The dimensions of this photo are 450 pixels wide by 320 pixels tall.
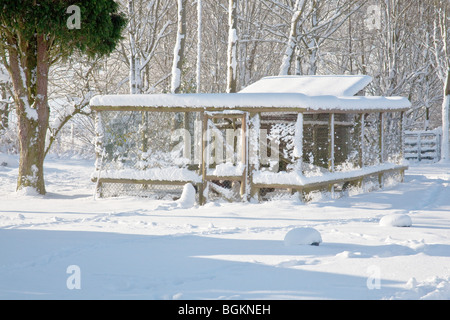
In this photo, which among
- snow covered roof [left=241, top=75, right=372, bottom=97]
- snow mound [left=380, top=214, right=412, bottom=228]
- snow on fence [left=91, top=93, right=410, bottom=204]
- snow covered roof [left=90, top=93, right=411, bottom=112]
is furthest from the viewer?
snow covered roof [left=241, top=75, right=372, bottom=97]

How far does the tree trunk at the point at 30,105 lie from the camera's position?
1420 centimetres

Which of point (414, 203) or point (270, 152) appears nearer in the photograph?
point (414, 203)

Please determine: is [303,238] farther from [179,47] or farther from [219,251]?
[179,47]

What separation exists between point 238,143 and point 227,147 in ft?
5.88

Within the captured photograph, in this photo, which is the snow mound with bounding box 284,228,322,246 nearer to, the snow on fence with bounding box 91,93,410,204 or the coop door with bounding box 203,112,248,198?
the snow on fence with bounding box 91,93,410,204

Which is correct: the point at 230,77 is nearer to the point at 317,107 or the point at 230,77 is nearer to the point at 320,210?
the point at 317,107

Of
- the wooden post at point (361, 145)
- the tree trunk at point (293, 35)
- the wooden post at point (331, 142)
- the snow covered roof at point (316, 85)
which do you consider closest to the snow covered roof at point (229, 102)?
the wooden post at point (331, 142)

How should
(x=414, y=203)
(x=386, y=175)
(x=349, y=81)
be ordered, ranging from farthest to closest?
(x=386, y=175), (x=349, y=81), (x=414, y=203)

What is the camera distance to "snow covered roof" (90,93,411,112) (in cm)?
1195

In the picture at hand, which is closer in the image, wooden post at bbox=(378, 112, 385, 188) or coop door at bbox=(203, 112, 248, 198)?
coop door at bbox=(203, 112, 248, 198)

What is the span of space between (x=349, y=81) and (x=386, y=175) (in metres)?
3.22

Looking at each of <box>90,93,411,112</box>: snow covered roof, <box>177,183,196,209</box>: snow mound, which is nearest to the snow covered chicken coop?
<box>90,93,411,112</box>: snow covered roof

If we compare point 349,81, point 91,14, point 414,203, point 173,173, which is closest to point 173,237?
point 173,173
